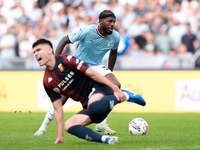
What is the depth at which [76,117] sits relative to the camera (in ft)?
19.0

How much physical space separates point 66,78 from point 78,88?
1.00ft

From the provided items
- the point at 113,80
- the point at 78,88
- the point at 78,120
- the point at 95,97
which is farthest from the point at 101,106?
the point at 113,80

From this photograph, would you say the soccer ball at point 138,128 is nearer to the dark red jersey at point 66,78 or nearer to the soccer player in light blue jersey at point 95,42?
the soccer player in light blue jersey at point 95,42

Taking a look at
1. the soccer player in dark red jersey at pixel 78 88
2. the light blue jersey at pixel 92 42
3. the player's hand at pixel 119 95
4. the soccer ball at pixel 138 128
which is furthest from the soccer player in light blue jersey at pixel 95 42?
the player's hand at pixel 119 95

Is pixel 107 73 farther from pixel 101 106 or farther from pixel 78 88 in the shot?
pixel 101 106

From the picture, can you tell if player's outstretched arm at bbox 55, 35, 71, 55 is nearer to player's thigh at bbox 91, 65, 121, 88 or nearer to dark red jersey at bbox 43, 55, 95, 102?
player's thigh at bbox 91, 65, 121, 88

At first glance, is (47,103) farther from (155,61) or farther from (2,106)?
(155,61)

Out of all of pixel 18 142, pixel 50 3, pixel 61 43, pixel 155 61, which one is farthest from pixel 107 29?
pixel 50 3

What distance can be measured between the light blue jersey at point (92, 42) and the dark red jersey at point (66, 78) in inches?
60.3

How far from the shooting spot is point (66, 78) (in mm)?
5828

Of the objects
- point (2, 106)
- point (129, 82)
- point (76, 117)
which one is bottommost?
point (2, 106)

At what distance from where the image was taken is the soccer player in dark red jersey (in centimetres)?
566

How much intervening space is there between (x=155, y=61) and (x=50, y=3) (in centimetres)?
559

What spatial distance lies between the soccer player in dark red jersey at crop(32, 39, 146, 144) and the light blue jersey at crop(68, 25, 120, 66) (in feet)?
5.02
